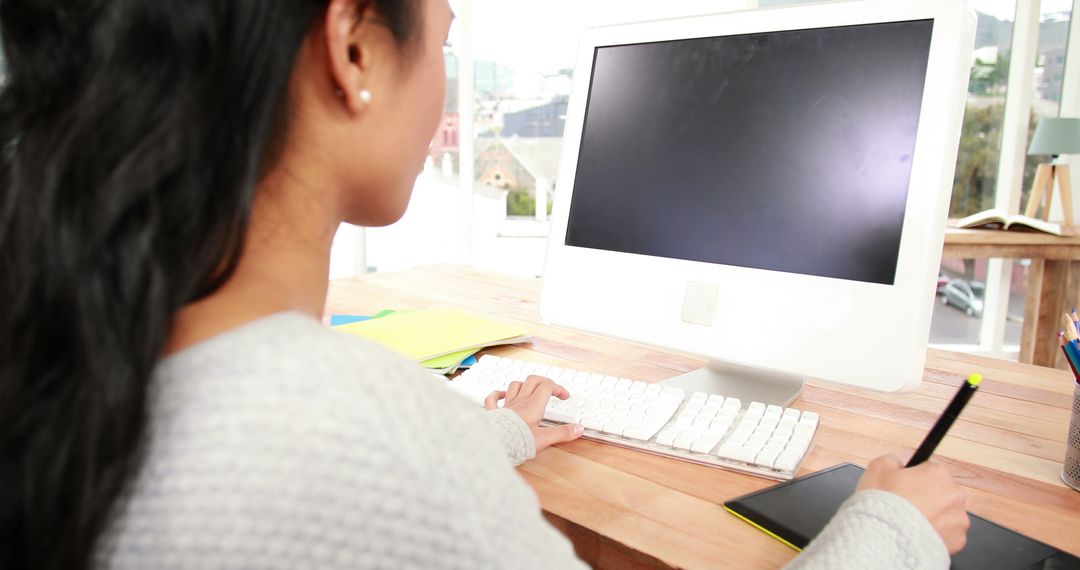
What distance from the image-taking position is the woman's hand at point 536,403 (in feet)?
2.44

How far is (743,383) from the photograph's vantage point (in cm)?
92

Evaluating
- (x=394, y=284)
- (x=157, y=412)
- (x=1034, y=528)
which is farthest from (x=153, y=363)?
(x=394, y=284)

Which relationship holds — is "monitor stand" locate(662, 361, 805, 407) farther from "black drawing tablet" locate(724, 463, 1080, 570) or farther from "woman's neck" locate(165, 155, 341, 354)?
"woman's neck" locate(165, 155, 341, 354)

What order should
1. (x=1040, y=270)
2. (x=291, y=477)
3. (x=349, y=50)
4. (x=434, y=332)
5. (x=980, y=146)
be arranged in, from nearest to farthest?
(x=291, y=477) < (x=349, y=50) < (x=434, y=332) < (x=1040, y=270) < (x=980, y=146)

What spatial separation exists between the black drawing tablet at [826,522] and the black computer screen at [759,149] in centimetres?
23

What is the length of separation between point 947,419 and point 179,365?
51 centimetres

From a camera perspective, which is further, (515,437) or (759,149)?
(759,149)

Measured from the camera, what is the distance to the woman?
1.10 ft

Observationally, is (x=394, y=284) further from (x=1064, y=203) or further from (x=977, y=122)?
(x=977, y=122)

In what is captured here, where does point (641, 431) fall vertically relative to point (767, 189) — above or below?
below

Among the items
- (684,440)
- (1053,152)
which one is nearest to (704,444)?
(684,440)

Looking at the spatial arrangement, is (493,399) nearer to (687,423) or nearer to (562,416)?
(562,416)

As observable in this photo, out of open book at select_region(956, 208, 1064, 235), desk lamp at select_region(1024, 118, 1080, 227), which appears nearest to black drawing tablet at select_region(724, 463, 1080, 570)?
open book at select_region(956, 208, 1064, 235)

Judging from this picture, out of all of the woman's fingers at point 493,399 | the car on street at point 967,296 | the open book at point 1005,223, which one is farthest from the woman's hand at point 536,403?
the car on street at point 967,296
